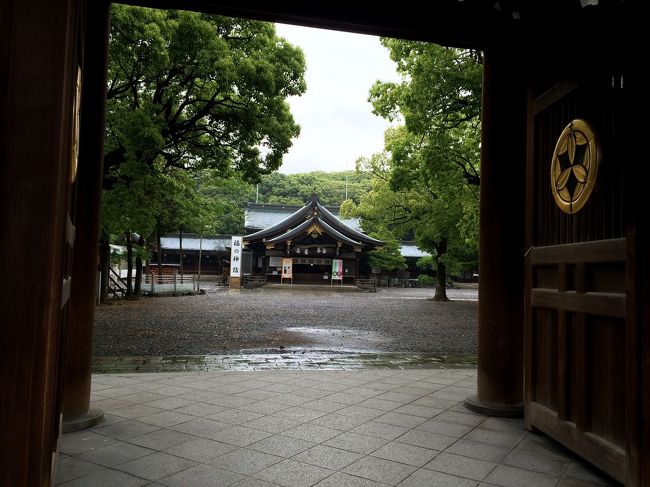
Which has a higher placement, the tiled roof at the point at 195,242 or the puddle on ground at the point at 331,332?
the tiled roof at the point at 195,242

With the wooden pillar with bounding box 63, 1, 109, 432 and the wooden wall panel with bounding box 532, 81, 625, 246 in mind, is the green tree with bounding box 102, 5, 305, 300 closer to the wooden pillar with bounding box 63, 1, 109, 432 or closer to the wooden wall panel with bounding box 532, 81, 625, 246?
the wooden pillar with bounding box 63, 1, 109, 432

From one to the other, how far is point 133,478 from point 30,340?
157 centimetres

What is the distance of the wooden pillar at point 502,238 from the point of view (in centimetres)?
452

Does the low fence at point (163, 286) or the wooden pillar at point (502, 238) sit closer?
the wooden pillar at point (502, 238)

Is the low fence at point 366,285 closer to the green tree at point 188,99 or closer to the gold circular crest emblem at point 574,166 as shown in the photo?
the green tree at point 188,99

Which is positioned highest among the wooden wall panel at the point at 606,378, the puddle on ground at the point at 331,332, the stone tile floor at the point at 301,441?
the wooden wall panel at the point at 606,378

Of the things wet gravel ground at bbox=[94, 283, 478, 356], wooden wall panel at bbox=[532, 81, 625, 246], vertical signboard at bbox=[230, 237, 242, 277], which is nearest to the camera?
wooden wall panel at bbox=[532, 81, 625, 246]

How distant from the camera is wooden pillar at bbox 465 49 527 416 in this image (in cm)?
452

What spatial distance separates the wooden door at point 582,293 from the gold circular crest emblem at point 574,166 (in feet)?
0.07

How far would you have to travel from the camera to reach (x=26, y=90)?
5.69ft

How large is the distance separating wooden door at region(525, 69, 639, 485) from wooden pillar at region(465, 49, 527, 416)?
0.44 m

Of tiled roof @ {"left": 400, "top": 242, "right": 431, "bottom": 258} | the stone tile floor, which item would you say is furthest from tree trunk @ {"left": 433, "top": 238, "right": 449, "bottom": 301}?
tiled roof @ {"left": 400, "top": 242, "right": 431, "bottom": 258}

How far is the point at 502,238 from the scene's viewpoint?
15.0 ft

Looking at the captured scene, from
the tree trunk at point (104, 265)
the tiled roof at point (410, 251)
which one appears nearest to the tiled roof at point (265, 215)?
the tiled roof at point (410, 251)
